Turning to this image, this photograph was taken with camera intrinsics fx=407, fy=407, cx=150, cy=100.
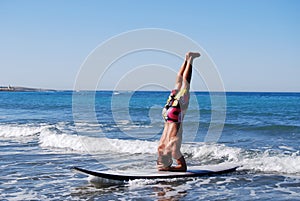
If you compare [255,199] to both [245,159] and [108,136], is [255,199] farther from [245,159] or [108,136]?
[108,136]

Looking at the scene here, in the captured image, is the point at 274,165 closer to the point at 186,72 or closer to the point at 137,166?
the point at 137,166

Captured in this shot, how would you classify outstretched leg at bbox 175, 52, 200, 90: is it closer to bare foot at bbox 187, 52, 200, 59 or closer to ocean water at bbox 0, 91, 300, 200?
bare foot at bbox 187, 52, 200, 59

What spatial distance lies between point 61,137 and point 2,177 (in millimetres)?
8425

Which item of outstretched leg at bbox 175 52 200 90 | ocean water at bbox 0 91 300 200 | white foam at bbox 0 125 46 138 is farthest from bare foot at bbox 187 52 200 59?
white foam at bbox 0 125 46 138

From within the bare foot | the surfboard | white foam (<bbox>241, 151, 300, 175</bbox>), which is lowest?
white foam (<bbox>241, 151, 300, 175</bbox>)

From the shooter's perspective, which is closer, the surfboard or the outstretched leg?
the outstretched leg

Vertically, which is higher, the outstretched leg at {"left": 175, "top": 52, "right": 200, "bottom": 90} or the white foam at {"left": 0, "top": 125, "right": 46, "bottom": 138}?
the outstretched leg at {"left": 175, "top": 52, "right": 200, "bottom": 90}

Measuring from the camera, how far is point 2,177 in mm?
10148

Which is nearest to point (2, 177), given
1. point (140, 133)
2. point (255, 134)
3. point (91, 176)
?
point (91, 176)

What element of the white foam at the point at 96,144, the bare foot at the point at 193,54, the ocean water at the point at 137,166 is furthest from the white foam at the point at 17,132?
the bare foot at the point at 193,54

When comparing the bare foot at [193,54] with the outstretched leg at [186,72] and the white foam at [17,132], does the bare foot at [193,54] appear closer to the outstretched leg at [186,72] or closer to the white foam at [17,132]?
the outstretched leg at [186,72]

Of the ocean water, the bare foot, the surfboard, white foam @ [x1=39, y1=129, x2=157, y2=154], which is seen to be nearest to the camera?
the ocean water

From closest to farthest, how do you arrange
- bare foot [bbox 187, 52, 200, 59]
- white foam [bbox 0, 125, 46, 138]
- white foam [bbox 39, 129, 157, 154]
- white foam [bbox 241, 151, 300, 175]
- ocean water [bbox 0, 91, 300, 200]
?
ocean water [bbox 0, 91, 300, 200]
bare foot [bbox 187, 52, 200, 59]
white foam [bbox 241, 151, 300, 175]
white foam [bbox 39, 129, 157, 154]
white foam [bbox 0, 125, 46, 138]

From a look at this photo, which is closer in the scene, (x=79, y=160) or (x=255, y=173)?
(x=255, y=173)
